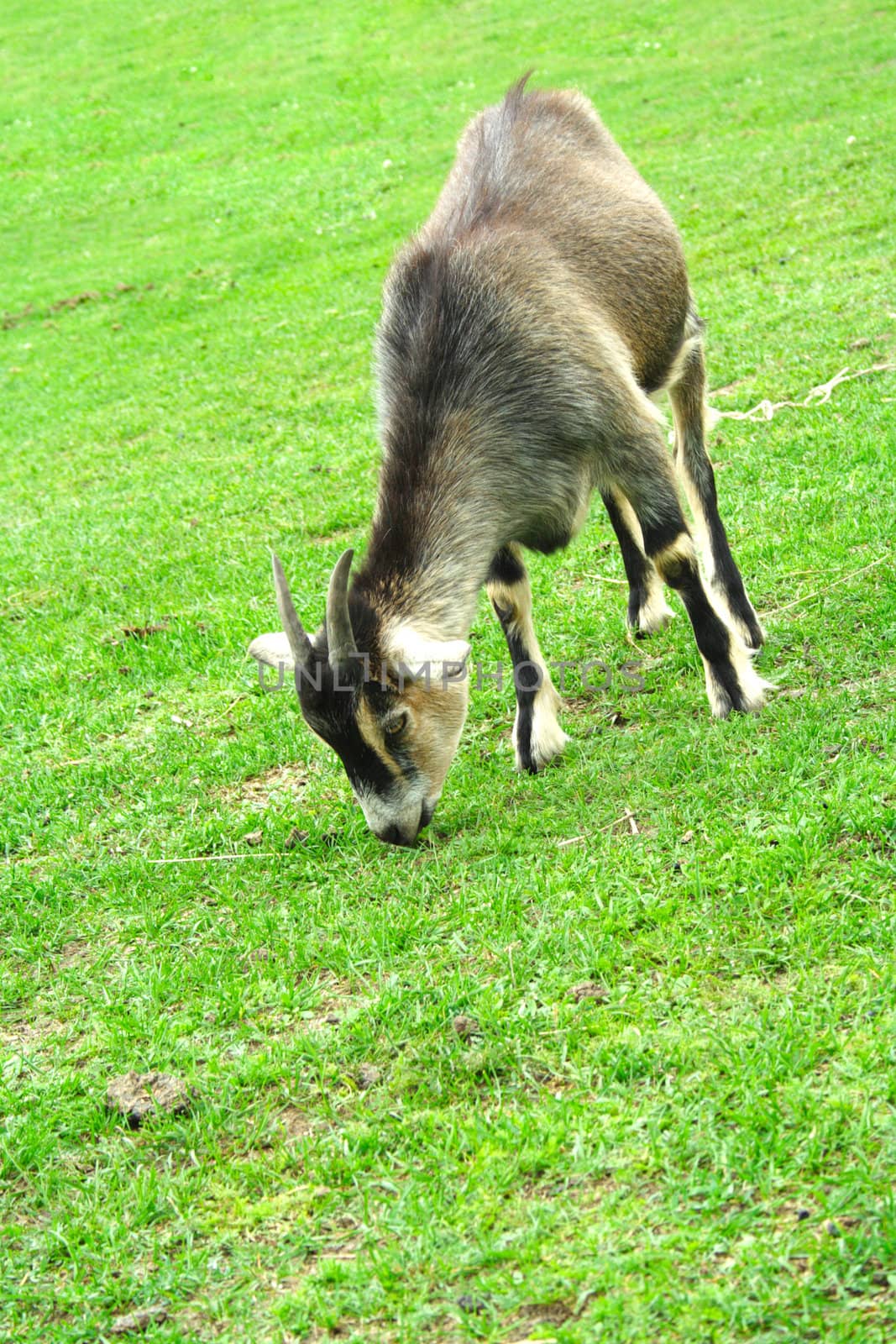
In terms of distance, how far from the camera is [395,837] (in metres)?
4.76

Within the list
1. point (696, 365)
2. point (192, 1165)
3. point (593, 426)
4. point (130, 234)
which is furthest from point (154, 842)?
point (130, 234)

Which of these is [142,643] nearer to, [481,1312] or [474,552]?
[474,552]

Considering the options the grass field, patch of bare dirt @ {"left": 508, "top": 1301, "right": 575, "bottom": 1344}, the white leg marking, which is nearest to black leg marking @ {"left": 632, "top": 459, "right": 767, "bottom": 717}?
the grass field

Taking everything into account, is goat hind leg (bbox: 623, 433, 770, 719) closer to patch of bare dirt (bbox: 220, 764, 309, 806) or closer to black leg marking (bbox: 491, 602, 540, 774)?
black leg marking (bbox: 491, 602, 540, 774)

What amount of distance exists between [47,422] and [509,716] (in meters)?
8.74

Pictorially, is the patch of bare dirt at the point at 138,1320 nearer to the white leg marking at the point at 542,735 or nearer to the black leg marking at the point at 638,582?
the white leg marking at the point at 542,735

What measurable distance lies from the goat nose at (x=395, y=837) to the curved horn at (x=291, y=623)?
731 mm

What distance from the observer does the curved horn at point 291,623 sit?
14.1 ft

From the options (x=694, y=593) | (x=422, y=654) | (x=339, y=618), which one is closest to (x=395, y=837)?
(x=422, y=654)

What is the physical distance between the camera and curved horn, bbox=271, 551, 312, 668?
4.29 m

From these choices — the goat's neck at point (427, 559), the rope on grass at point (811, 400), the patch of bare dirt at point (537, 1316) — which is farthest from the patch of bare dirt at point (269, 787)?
the rope on grass at point (811, 400)

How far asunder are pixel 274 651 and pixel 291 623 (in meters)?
0.60

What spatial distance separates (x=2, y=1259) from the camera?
337 centimetres

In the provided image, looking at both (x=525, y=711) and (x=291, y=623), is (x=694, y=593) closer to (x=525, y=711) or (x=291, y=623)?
(x=525, y=711)
